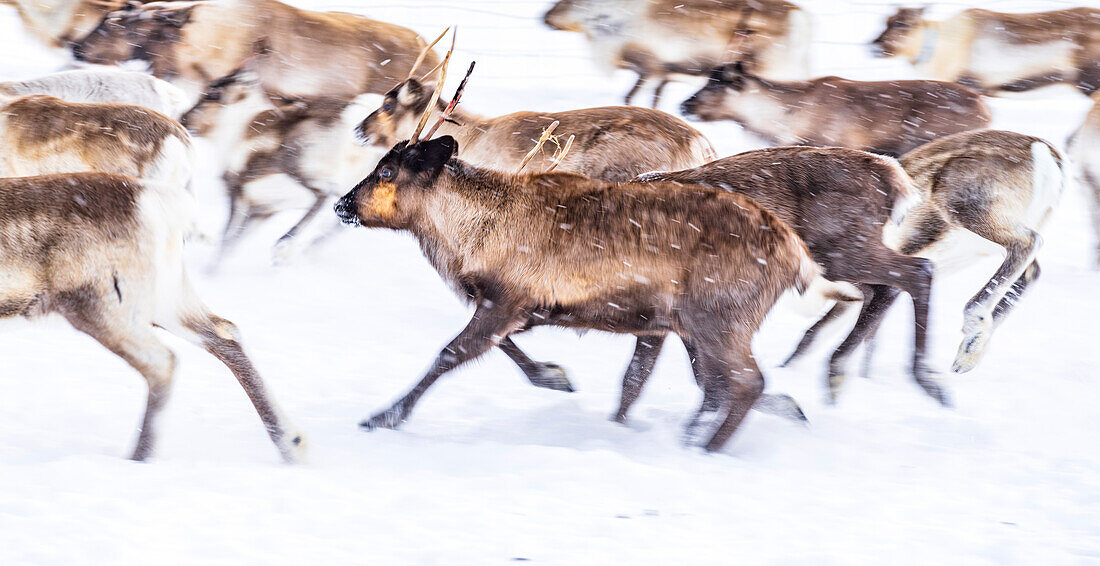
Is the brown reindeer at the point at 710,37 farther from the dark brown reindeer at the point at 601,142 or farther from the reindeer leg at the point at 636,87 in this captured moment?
the dark brown reindeer at the point at 601,142

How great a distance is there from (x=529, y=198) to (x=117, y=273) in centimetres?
142

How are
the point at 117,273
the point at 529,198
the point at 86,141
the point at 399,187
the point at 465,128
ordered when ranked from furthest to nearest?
the point at 465,128 → the point at 86,141 → the point at 399,187 → the point at 529,198 → the point at 117,273

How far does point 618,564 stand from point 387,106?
407 centimetres

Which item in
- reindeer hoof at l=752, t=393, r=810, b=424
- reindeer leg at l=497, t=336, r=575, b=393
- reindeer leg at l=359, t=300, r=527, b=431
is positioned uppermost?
reindeer leg at l=359, t=300, r=527, b=431

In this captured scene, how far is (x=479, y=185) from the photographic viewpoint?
399 centimetres

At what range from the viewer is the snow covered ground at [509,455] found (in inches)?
113

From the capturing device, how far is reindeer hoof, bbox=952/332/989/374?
16.8 feet

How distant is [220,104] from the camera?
7.00m

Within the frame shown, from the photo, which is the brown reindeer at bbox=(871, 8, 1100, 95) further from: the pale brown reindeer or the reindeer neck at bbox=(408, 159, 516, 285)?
the reindeer neck at bbox=(408, 159, 516, 285)

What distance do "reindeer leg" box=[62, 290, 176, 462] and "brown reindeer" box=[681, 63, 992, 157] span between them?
4.42 m

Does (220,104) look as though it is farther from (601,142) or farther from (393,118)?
(601,142)

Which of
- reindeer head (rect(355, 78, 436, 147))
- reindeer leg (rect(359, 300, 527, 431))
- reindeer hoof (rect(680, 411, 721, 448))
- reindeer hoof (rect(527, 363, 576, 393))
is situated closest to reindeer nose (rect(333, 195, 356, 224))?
reindeer leg (rect(359, 300, 527, 431))

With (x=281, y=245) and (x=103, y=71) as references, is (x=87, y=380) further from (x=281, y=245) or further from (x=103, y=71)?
(x=103, y=71)

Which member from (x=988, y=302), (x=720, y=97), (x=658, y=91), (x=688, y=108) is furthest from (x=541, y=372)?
(x=658, y=91)
